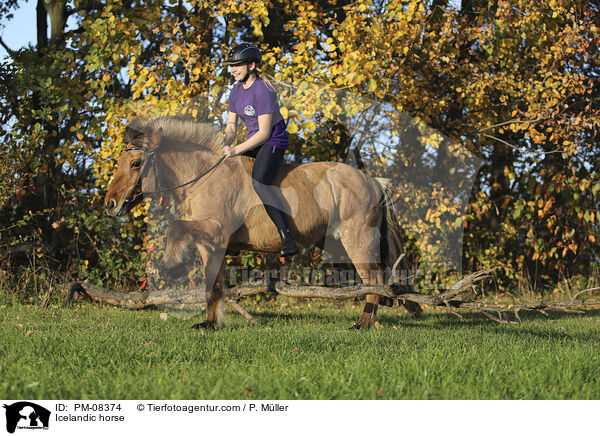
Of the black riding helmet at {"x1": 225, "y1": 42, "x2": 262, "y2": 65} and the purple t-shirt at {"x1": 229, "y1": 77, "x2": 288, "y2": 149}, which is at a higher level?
the black riding helmet at {"x1": 225, "y1": 42, "x2": 262, "y2": 65}

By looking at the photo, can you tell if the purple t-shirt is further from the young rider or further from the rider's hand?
the rider's hand

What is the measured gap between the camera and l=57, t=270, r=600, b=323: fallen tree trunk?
16.6ft

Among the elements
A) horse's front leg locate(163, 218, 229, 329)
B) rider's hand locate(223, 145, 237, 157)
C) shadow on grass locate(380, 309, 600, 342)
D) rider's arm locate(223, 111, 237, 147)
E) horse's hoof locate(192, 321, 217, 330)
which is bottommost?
shadow on grass locate(380, 309, 600, 342)

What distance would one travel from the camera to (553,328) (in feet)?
21.8

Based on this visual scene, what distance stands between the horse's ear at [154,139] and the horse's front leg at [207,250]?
2.89 feet

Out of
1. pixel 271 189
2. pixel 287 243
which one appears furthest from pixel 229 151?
pixel 287 243

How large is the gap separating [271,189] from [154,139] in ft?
4.42

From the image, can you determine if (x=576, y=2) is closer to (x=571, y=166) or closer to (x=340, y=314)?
(x=571, y=166)

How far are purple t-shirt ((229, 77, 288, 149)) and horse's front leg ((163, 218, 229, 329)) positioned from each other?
43.4 inches

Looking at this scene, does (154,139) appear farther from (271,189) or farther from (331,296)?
Result: (331,296)

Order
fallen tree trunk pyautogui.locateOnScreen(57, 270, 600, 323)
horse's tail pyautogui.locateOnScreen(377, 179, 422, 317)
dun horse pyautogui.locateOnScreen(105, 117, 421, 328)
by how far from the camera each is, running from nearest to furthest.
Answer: fallen tree trunk pyautogui.locateOnScreen(57, 270, 600, 323) < dun horse pyautogui.locateOnScreen(105, 117, 421, 328) < horse's tail pyautogui.locateOnScreen(377, 179, 422, 317)

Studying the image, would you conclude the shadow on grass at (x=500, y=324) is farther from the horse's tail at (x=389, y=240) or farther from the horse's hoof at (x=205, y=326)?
the horse's hoof at (x=205, y=326)

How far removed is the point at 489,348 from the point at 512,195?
587 cm

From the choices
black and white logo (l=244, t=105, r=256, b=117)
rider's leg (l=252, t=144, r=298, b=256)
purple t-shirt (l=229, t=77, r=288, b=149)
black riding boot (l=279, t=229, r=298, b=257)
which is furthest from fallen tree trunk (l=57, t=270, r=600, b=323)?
black and white logo (l=244, t=105, r=256, b=117)
